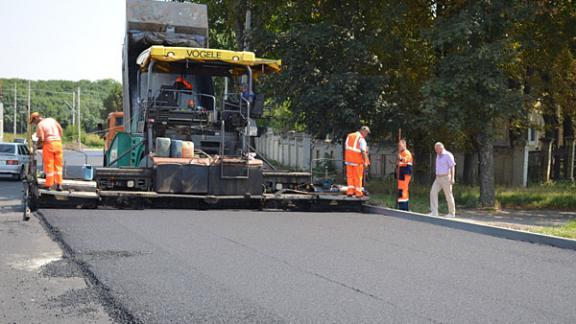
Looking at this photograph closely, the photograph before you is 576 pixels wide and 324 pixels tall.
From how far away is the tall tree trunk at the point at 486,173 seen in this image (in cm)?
1866

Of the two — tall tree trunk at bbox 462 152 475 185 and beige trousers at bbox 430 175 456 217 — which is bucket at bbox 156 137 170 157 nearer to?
beige trousers at bbox 430 175 456 217

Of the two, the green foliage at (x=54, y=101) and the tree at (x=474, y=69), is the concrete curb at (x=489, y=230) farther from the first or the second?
the green foliage at (x=54, y=101)

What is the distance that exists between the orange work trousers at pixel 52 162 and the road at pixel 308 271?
709mm

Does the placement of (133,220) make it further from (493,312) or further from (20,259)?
(493,312)

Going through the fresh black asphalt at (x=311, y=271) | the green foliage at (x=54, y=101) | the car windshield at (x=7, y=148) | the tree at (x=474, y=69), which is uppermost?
the green foliage at (x=54, y=101)

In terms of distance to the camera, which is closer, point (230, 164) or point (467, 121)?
point (230, 164)

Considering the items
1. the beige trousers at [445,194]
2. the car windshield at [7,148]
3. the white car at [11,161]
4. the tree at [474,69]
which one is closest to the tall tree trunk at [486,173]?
the tree at [474,69]

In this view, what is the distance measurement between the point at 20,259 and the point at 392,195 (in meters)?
13.4

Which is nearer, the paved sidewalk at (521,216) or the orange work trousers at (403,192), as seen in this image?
the orange work trousers at (403,192)

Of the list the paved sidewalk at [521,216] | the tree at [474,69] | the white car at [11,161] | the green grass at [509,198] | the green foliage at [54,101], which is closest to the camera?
the paved sidewalk at [521,216]

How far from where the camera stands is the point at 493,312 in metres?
5.97

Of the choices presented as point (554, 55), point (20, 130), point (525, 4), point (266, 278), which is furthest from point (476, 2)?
point (20, 130)

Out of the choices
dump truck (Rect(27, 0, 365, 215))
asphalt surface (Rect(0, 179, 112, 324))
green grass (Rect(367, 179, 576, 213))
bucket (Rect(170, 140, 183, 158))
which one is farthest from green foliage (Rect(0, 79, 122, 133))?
asphalt surface (Rect(0, 179, 112, 324))

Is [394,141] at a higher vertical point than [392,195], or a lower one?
higher
